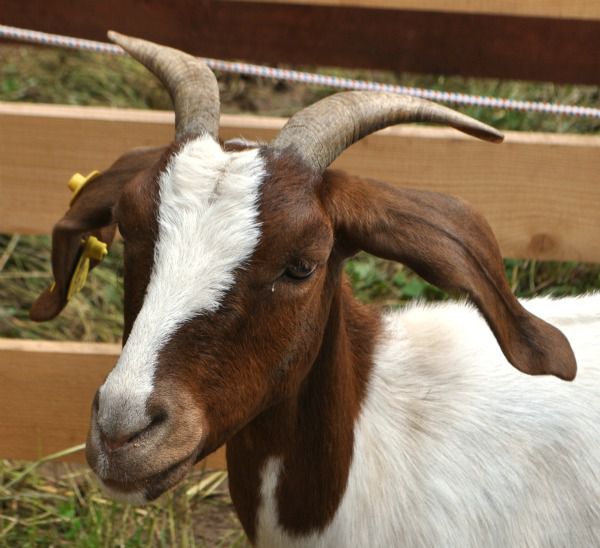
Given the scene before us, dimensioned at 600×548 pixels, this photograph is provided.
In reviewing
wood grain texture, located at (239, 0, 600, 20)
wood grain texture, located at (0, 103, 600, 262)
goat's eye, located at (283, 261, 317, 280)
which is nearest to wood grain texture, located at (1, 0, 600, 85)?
wood grain texture, located at (239, 0, 600, 20)

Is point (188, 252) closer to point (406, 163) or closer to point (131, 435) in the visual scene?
point (131, 435)

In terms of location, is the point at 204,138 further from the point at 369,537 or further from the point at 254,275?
the point at 369,537

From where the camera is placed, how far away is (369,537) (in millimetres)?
2898

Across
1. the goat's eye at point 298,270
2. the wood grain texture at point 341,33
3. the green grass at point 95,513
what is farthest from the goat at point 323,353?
the wood grain texture at point 341,33

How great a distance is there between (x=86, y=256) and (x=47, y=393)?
3.62ft

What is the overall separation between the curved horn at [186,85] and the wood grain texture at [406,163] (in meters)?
0.87

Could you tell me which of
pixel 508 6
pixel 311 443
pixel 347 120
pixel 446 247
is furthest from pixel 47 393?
pixel 508 6

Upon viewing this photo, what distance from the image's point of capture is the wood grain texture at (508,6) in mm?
4164

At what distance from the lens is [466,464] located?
2.93 metres

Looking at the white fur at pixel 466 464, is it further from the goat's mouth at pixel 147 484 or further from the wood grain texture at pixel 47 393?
the wood grain texture at pixel 47 393

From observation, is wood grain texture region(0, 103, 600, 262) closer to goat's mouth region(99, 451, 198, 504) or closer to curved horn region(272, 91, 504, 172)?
curved horn region(272, 91, 504, 172)

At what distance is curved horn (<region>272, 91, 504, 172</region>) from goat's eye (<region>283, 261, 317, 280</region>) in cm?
24

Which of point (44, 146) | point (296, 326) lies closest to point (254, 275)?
point (296, 326)

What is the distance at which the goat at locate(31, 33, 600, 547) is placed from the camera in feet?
7.79
